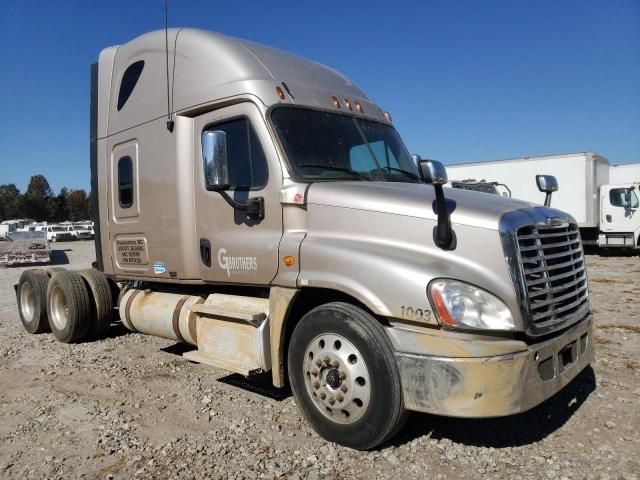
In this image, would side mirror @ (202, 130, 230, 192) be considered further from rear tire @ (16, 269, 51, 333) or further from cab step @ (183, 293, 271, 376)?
rear tire @ (16, 269, 51, 333)

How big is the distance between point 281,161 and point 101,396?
292 cm

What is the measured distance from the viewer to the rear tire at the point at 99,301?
717cm

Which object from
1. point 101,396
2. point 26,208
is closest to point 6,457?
point 101,396

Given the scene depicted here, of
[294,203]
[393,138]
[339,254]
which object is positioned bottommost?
[339,254]

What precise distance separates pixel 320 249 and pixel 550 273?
1.65 metres

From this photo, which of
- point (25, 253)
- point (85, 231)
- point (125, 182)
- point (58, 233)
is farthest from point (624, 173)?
point (85, 231)

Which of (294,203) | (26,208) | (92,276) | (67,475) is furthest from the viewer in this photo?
(26,208)

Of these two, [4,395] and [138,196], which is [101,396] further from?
[138,196]

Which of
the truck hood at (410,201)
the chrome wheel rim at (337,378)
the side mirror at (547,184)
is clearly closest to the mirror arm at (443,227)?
the truck hood at (410,201)

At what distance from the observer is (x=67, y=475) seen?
139 inches

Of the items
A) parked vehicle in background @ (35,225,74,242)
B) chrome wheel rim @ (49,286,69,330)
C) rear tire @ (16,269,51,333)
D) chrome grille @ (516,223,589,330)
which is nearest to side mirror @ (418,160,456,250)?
chrome grille @ (516,223,589,330)

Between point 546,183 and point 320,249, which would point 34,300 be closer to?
point 320,249

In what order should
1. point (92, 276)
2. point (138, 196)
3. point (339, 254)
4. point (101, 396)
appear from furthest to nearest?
point (92, 276) → point (138, 196) → point (101, 396) → point (339, 254)

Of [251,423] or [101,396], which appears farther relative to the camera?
[101,396]
